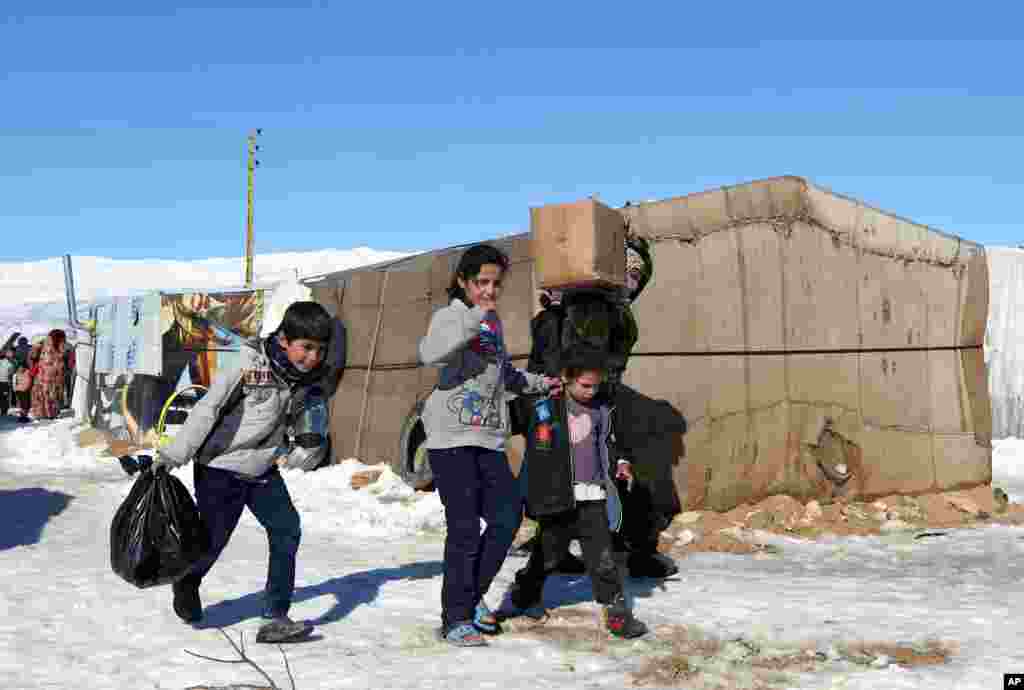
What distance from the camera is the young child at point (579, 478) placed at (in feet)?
16.1

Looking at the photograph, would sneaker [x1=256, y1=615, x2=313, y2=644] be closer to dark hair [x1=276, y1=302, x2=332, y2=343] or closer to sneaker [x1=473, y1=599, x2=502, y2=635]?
sneaker [x1=473, y1=599, x2=502, y2=635]

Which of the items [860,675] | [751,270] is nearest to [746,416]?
[751,270]

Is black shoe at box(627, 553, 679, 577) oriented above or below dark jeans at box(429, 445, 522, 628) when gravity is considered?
below

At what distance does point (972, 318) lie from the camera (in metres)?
9.95

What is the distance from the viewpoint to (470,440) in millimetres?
4672

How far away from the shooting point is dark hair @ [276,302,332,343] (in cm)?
460

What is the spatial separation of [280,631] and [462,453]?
3.77 feet

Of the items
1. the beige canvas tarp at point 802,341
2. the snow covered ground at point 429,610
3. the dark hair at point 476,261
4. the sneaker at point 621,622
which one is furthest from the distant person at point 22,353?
the sneaker at point 621,622

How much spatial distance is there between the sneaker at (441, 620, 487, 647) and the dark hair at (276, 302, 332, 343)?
139 centimetres

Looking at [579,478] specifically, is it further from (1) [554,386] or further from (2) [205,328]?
(2) [205,328]

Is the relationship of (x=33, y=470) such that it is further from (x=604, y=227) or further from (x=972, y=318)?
(x=972, y=318)

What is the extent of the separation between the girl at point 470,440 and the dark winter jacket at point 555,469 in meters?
0.16

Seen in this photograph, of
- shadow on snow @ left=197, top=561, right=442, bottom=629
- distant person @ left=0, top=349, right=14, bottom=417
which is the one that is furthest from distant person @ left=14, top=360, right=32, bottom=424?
shadow on snow @ left=197, top=561, right=442, bottom=629

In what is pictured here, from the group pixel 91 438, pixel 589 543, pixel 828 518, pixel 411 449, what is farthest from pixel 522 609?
pixel 91 438
